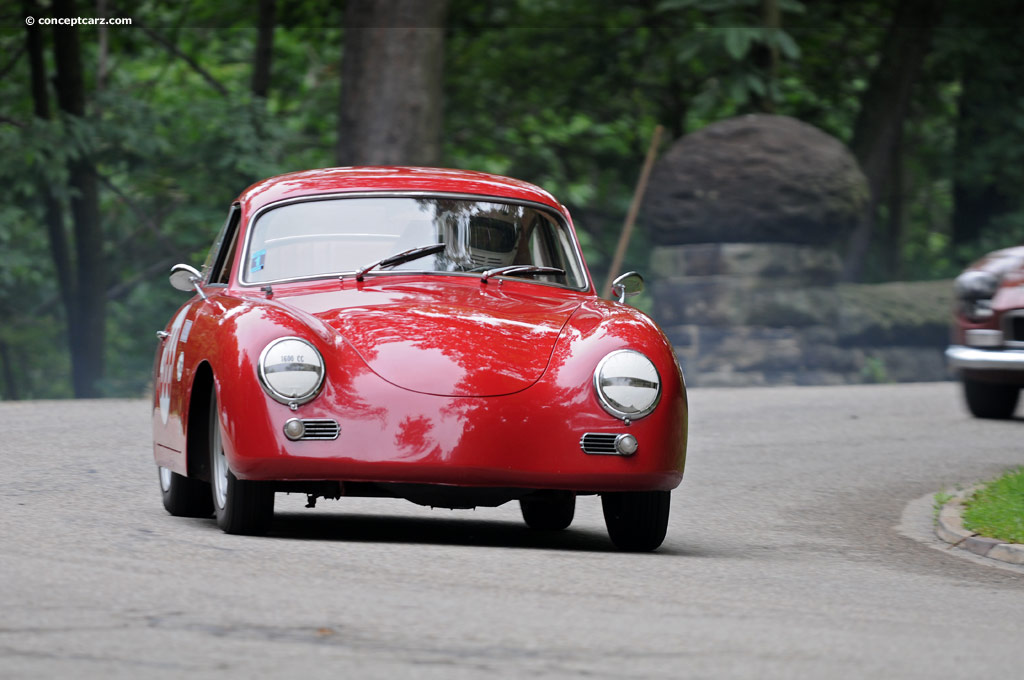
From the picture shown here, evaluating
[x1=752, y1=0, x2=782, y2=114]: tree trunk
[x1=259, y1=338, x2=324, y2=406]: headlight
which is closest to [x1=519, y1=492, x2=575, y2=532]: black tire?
[x1=259, y1=338, x2=324, y2=406]: headlight

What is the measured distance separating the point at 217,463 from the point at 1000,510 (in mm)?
4047

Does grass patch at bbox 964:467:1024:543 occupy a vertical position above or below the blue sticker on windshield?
below

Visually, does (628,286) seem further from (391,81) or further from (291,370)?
(391,81)

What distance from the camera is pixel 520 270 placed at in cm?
805

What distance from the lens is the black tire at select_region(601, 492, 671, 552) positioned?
732 centimetres

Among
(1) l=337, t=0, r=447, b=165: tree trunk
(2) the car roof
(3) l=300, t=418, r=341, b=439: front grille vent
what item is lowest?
(3) l=300, t=418, r=341, b=439: front grille vent

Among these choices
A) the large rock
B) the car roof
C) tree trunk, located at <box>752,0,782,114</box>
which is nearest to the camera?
the car roof

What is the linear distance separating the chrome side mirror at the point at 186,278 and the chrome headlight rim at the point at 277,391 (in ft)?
5.09

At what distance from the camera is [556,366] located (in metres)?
6.95

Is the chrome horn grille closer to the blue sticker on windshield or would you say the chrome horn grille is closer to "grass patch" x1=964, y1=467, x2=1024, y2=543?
the blue sticker on windshield

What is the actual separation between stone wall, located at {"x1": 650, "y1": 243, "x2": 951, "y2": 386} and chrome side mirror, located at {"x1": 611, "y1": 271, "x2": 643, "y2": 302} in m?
11.9

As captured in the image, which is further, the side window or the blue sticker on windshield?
the side window

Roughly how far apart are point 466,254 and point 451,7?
19.4 meters

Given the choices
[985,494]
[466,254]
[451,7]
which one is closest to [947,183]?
[451,7]
